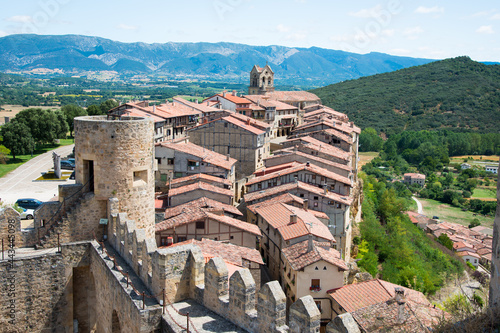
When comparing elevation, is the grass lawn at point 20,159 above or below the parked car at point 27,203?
below

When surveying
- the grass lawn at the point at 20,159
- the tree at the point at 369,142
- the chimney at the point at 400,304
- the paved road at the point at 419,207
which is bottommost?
the paved road at the point at 419,207

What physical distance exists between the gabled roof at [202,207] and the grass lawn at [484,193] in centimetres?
8204

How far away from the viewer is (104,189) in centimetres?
1714

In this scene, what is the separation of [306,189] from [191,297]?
2473 centimetres

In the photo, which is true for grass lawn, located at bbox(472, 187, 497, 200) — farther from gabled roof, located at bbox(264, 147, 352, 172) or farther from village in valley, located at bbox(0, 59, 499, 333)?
gabled roof, located at bbox(264, 147, 352, 172)

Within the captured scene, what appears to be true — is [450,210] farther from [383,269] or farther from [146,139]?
[146,139]

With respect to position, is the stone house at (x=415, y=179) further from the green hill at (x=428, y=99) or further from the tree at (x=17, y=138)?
the tree at (x=17, y=138)

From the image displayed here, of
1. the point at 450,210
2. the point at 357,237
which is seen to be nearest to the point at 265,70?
→ the point at 450,210

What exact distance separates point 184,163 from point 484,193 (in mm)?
82035

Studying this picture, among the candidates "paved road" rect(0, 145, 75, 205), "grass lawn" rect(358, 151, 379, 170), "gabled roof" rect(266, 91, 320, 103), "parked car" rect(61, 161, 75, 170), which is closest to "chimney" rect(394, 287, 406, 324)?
"paved road" rect(0, 145, 75, 205)

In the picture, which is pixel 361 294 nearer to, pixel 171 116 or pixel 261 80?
pixel 171 116

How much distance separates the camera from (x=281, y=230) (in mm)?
31422

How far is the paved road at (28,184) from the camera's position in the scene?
48188 mm

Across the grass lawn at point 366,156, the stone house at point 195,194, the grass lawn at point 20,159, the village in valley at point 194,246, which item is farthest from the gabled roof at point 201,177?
the grass lawn at point 366,156
